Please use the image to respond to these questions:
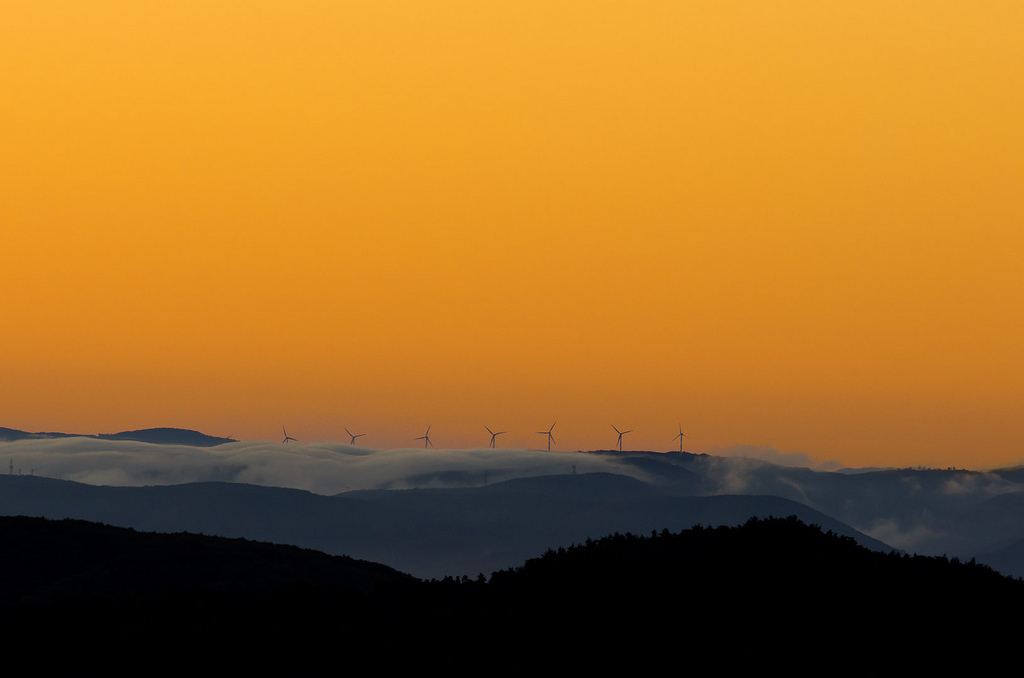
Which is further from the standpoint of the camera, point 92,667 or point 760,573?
point 760,573

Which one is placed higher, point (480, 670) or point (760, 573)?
point (760, 573)

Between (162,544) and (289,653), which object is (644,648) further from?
(162,544)

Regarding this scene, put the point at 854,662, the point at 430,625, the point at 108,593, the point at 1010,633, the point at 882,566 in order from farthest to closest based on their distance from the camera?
the point at 108,593, the point at 882,566, the point at 430,625, the point at 1010,633, the point at 854,662

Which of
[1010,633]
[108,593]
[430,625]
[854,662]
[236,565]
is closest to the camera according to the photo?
[854,662]

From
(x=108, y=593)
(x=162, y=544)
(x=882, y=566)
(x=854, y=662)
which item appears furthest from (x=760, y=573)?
(x=162, y=544)

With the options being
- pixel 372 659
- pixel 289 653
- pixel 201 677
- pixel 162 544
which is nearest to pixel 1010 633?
pixel 372 659

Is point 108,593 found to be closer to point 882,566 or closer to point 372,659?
point 372,659
